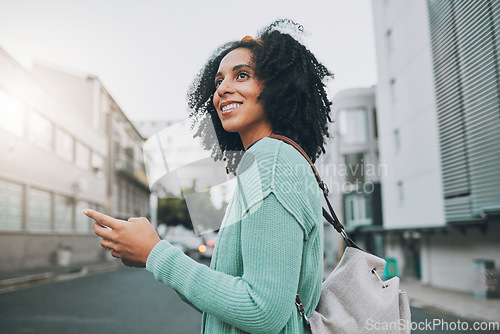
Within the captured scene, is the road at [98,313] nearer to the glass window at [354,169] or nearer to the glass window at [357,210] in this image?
the glass window at [357,210]

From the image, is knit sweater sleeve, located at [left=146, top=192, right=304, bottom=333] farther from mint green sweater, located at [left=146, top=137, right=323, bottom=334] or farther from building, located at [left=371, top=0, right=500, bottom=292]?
building, located at [left=371, top=0, right=500, bottom=292]

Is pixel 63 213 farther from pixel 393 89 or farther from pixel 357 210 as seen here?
pixel 393 89

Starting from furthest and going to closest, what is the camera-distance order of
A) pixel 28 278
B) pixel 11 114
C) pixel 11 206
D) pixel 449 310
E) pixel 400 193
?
pixel 400 193
pixel 11 114
pixel 11 206
pixel 28 278
pixel 449 310

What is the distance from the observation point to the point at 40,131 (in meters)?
19.2

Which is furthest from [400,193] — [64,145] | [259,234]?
[259,234]

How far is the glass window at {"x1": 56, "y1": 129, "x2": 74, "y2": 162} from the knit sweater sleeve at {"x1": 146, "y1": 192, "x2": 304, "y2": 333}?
71.7 ft

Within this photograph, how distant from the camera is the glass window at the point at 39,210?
57.5 ft

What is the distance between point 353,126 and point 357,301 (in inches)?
1040

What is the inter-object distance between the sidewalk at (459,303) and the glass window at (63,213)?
1522 cm

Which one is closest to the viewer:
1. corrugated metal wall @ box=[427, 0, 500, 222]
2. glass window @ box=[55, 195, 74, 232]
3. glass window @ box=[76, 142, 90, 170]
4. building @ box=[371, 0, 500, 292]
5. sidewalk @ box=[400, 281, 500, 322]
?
corrugated metal wall @ box=[427, 0, 500, 222]

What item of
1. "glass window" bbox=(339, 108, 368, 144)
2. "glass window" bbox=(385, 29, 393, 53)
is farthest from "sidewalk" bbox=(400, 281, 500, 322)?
"glass window" bbox=(339, 108, 368, 144)

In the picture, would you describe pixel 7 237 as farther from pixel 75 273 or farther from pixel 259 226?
pixel 259 226

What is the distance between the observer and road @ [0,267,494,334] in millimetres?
6066

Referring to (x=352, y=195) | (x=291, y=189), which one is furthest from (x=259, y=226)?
(x=352, y=195)
